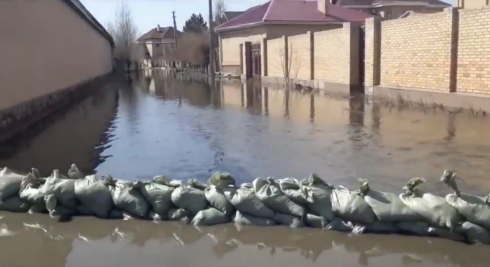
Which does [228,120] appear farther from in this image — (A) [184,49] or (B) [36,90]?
(A) [184,49]

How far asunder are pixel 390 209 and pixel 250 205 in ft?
4.04

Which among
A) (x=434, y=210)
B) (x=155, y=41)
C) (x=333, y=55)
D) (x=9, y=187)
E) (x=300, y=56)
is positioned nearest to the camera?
(x=434, y=210)

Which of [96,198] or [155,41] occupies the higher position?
[155,41]

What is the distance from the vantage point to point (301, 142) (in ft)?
28.3

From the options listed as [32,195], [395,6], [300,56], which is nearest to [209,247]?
[32,195]

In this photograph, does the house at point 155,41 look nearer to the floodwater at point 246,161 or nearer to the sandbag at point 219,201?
the floodwater at point 246,161

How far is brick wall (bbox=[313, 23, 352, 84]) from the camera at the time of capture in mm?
17422

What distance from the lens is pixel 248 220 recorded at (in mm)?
4516

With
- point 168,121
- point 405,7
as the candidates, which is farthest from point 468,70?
point 405,7

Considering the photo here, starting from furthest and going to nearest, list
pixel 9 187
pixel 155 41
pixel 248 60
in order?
1. pixel 155 41
2. pixel 248 60
3. pixel 9 187

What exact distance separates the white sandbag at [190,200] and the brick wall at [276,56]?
2020 cm

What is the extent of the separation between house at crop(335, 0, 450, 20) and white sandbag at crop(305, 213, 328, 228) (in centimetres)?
4202

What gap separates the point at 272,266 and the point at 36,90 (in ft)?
37.3

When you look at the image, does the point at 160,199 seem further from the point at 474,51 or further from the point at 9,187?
the point at 474,51
